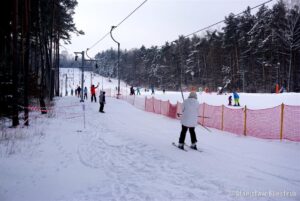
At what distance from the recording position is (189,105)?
10164 millimetres

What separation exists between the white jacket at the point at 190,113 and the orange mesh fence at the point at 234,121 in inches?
192

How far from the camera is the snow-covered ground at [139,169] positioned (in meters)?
5.78

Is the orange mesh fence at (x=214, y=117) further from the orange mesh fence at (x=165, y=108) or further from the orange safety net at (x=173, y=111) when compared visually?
the orange mesh fence at (x=165, y=108)

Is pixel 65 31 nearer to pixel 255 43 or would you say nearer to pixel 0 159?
pixel 0 159

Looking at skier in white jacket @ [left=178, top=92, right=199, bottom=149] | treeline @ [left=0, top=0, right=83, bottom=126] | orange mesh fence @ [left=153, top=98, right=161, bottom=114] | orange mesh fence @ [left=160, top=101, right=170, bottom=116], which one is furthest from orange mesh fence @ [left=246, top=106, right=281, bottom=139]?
orange mesh fence @ [left=153, top=98, right=161, bottom=114]

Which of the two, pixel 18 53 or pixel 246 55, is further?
pixel 246 55

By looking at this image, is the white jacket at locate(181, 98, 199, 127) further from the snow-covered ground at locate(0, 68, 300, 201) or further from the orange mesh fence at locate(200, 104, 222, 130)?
the orange mesh fence at locate(200, 104, 222, 130)

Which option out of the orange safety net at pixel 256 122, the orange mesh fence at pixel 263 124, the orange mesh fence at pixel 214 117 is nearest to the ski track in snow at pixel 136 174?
the orange mesh fence at pixel 263 124

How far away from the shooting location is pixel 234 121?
15102 mm

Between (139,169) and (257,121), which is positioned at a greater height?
(257,121)

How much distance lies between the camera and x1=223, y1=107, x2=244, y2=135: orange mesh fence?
14.5 metres

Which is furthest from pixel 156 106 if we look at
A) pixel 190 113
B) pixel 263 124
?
pixel 190 113

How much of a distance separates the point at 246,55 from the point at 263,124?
191ft

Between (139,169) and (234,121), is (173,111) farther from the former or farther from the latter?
(139,169)
